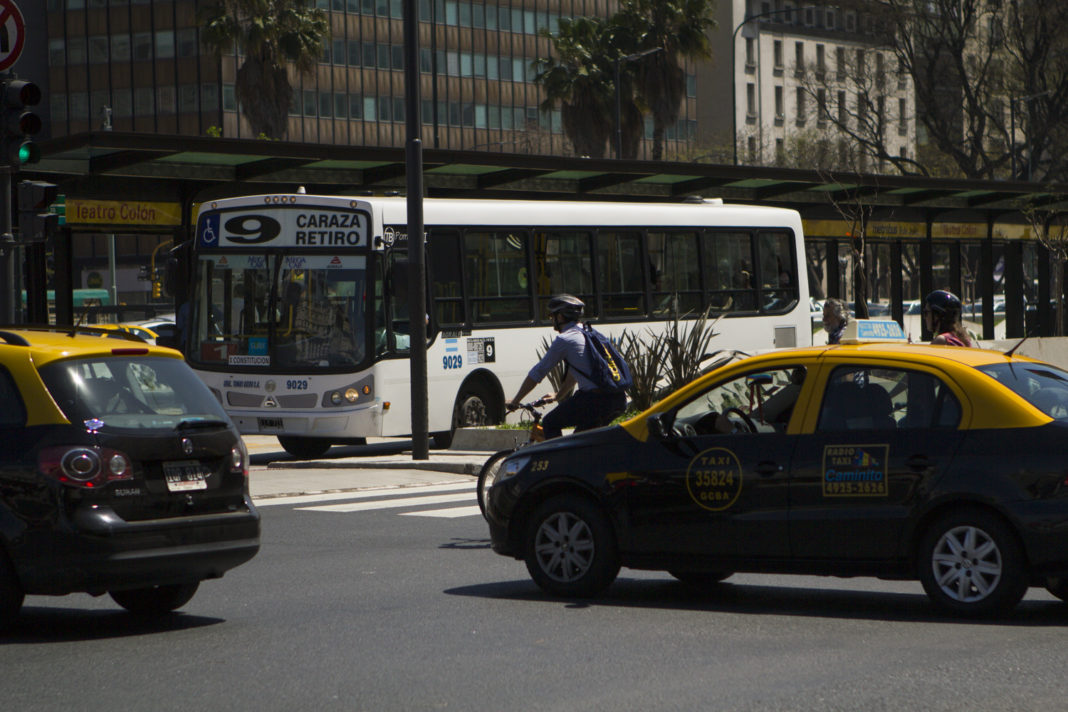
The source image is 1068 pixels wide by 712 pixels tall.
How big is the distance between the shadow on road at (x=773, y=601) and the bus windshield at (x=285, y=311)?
9524 mm

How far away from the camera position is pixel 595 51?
58000 mm

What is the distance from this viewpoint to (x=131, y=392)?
8250 millimetres

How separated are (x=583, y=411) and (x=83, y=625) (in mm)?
4056

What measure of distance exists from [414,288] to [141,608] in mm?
9675

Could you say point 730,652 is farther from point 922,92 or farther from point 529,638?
point 922,92

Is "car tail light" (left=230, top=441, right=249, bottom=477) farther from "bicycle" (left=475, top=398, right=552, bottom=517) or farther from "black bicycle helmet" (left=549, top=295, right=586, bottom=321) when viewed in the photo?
"black bicycle helmet" (left=549, top=295, right=586, bottom=321)

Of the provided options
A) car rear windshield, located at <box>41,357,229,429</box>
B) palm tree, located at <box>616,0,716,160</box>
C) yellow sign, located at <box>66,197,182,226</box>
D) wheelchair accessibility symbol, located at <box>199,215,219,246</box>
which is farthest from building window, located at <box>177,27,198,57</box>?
car rear windshield, located at <box>41,357,229,429</box>

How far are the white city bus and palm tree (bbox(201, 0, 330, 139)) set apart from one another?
1233 inches

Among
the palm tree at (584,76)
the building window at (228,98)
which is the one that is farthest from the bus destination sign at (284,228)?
the building window at (228,98)

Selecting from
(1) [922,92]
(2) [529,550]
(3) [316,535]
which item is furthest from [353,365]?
(1) [922,92]

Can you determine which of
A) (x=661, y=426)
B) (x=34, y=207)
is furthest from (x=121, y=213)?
(x=661, y=426)

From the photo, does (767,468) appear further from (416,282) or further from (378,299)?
(378,299)

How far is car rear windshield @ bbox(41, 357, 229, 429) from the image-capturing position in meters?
7.96

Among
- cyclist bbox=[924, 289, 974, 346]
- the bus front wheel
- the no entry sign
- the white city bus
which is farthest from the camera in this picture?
the bus front wheel
